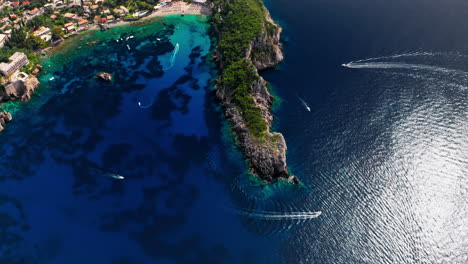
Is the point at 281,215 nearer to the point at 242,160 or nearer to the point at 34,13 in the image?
the point at 242,160

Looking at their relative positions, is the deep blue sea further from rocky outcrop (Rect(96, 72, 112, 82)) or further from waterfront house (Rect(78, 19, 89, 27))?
waterfront house (Rect(78, 19, 89, 27))

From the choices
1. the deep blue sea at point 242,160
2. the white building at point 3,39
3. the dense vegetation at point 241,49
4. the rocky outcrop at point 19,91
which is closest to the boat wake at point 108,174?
the deep blue sea at point 242,160

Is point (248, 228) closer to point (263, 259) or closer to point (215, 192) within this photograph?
point (263, 259)

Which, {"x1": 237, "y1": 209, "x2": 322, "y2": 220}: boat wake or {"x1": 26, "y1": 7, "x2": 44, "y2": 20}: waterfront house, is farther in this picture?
{"x1": 26, "y1": 7, "x2": 44, "y2": 20}: waterfront house

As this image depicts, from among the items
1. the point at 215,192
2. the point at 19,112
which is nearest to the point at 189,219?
the point at 215,192

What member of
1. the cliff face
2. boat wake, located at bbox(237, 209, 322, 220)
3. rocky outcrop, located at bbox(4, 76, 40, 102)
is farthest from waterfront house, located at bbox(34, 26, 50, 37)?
boat wake, located at bbox(237, 209, 322, 220)

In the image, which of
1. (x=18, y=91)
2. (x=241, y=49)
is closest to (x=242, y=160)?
(x=241, y=49)
